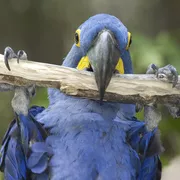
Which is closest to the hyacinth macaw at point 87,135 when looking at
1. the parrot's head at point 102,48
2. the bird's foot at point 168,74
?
the parrot's head at point 102,48

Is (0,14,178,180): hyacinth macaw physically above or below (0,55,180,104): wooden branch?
below

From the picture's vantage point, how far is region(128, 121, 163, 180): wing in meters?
2.29

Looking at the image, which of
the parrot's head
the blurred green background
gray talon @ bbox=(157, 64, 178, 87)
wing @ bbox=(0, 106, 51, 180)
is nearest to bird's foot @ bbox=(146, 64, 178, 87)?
gray talon @ bbox=(157, 64, 178, 87)

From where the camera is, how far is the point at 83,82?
2.02m

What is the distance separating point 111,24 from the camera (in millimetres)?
2141

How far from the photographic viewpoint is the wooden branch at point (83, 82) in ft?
6.63

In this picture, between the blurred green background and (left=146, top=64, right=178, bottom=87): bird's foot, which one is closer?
(left=146, top=64, right=178, bottom=87): bird's foot

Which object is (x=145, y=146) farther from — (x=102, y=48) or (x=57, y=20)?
(x=57, y=20)

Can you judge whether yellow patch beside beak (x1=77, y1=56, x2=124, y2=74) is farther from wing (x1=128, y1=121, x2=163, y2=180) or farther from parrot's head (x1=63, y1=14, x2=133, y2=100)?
wing (x1=128, y1=121, x2=163, y2=180)

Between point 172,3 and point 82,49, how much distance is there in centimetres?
309

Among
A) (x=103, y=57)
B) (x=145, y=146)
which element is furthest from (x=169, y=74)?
(x=145, y=146)

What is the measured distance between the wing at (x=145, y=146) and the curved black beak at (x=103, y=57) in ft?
1.19

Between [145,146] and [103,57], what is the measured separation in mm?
521

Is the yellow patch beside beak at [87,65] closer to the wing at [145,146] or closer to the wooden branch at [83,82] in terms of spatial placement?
the wooden branch at [83,82]
